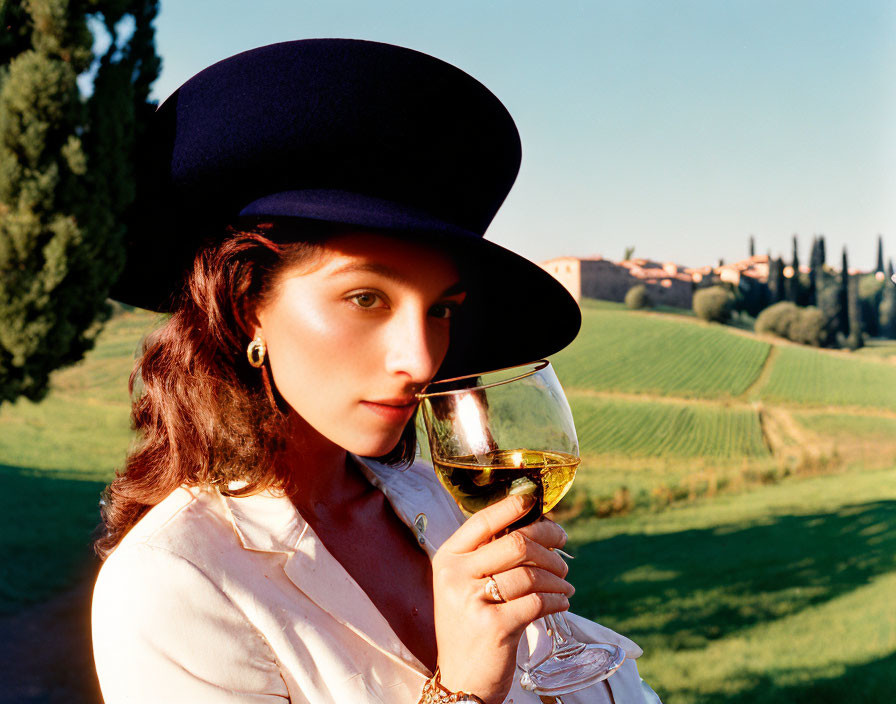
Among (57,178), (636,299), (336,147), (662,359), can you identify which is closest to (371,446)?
(336,147)

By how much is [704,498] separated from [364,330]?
1355cm

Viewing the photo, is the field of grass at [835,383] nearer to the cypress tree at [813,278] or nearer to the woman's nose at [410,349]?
the cypress tree at [813,278]

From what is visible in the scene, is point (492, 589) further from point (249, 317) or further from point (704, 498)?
point (704, 498)

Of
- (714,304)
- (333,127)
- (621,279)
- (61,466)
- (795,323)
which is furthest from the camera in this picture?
(621,279)

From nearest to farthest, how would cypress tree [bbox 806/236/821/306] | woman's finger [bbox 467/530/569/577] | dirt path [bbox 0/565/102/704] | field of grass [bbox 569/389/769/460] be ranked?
1. woman's finger [bbox 467/530/569/577]
2. dirt path [bbox 0/565/102/704]
3. field of grass [bbox 569/389/769/460]
4. cypress tree [bbox 806/236/821/306]

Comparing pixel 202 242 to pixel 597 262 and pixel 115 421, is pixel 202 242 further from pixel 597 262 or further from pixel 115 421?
pixel 597 262

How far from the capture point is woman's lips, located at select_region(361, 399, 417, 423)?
58.5 inches

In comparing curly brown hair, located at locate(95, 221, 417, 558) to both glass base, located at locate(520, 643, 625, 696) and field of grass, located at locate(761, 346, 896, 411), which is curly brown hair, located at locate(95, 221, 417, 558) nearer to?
glass base, located at locate(520, 643, 625, 696)

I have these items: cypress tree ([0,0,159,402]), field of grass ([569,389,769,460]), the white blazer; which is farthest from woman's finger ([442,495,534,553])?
field of grass ([569,389,769,460])

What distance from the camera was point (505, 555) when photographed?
1.27 m

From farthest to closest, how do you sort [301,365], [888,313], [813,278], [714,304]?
[813,278], [714,304], [888,313], [301,365]

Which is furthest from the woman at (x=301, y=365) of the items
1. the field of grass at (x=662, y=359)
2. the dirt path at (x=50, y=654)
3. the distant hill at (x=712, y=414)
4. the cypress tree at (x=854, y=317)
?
the cypress tree at (x=854, y=317)

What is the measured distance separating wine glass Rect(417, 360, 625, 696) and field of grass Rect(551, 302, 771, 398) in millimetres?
15386

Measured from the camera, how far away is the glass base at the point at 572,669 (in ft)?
4.90
